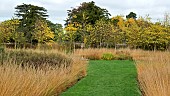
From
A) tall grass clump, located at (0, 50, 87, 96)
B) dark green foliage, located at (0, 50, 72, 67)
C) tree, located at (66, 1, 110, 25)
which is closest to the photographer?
tall grass clump, located at (0, 50, 87, 96)

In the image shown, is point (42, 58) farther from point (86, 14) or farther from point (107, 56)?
point (86, 14)

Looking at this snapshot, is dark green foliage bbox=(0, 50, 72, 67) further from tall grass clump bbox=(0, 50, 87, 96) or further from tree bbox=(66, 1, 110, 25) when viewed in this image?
tree bbox=(66, 1, 110, 25)

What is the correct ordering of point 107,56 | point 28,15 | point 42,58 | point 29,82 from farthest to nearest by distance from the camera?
1. point 28,15
2. point 107,56
3. point 42,58
4. point 29,82

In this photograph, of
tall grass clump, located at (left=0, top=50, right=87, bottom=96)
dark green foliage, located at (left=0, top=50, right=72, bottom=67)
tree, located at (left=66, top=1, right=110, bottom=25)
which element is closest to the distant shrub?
dark green foliage, located at (left=0, top=50, right=72, bottom=67)

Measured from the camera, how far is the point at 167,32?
1110 inches

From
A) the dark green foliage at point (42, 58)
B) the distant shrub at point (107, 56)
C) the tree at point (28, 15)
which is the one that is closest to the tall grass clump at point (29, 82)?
the dark green foliage at point (42, 58)

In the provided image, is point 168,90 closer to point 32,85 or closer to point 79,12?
point 32,85

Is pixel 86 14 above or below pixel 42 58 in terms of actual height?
above

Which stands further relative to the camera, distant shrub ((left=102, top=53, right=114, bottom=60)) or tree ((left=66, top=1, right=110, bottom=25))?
tree ((left=66, top=1, right=110, bottom=25))

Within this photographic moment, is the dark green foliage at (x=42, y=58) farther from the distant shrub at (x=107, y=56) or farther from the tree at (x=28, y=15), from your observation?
the tree at (x=28, y=15)

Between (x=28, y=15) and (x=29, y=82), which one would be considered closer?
(x=29, y=82)

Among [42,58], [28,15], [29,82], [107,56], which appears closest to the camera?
[29,82]

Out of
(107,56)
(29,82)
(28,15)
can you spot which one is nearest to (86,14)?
(28,15)

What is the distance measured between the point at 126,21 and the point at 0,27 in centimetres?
2211
